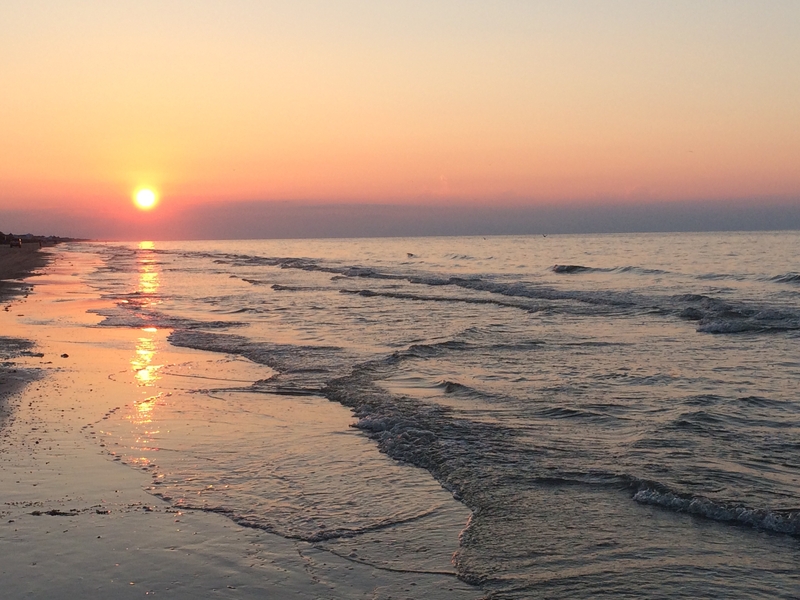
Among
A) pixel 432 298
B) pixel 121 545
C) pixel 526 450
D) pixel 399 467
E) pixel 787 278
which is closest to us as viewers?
pixel 121 545

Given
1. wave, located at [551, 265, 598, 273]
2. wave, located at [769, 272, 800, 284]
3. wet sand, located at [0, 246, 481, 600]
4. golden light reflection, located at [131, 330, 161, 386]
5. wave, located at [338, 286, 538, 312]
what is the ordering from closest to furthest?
wet sand, located at [0, 246, 481, 600]
golden light reflection, located at [131, 330, 161, 386]
wave, located at [338, 286, 538, 312]
wave, located at [769, 272, 800, 284]
wave, located at [551, 265, 598, 273]

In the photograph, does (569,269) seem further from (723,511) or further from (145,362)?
(723,511)

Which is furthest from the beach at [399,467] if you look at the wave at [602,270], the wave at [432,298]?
the wave at [602,270]

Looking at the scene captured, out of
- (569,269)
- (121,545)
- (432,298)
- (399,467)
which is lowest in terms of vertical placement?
(432,298)

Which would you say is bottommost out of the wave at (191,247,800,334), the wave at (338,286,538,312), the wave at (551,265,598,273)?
the wave at (338,286,538,312)

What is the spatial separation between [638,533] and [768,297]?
91.3 ft

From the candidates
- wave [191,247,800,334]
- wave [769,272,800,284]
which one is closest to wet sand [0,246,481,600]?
wave [191,247,800,334]

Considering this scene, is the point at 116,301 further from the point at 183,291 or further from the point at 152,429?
the point at 152,429

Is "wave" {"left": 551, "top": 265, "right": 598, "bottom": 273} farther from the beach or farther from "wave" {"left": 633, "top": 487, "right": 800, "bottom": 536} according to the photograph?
"wave" {"left": 633, "top": 487, "right": 800, "bottom": 536}

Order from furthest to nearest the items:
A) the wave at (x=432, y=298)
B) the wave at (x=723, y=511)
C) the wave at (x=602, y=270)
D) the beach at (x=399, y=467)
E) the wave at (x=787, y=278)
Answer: the wave at (x=602, y=270) → the wave at (x=787, y=278) → the wave at (x=432, y=298) → the wave at (x=723, y=511) → the beach at (x=399, y=467)

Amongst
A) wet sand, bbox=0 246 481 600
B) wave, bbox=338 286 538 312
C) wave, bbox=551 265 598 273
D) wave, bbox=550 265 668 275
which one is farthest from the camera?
wave, bbox=551 265 598 273

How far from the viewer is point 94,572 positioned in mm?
5312

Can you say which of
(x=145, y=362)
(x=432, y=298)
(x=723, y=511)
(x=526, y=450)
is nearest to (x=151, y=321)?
(x=145, y=362)

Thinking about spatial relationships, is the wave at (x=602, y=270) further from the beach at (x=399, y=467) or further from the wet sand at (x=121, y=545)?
the wet sand at (x=121, y=545)
